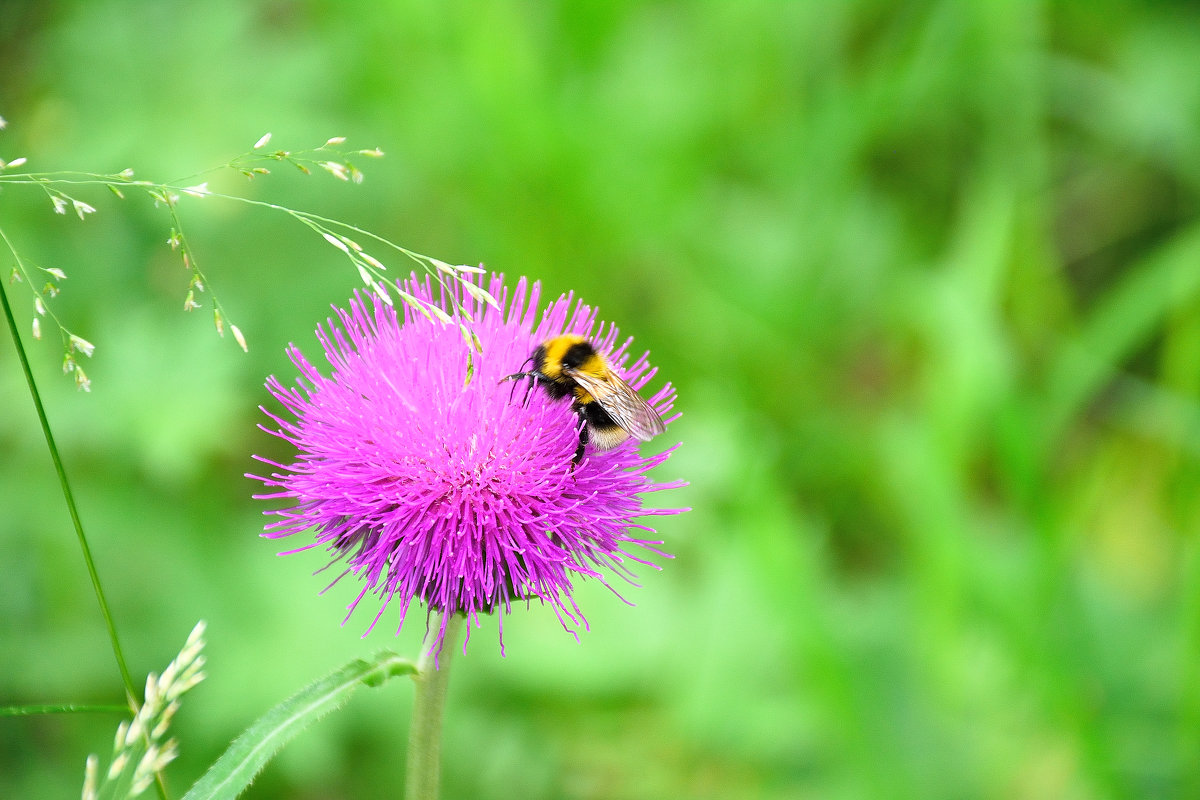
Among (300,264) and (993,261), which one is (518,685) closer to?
(300,264)

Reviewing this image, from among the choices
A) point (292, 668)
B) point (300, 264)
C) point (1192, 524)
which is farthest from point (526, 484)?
point (1192, 524)

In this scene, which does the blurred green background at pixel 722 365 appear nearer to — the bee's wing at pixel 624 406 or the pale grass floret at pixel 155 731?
the bee's wing at pixel 624 406

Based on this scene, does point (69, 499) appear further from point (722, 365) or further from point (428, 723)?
point (722, 365)

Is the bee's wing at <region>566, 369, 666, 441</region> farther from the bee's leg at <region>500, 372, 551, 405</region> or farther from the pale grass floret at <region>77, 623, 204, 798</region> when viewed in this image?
the pale grass floret at <region>77, 623, 204, 798</region>

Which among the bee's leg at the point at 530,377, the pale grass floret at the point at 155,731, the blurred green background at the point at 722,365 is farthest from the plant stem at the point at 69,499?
the blurred green background at the point at 722,365

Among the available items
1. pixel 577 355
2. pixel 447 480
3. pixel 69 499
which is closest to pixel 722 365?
pixel 577 355

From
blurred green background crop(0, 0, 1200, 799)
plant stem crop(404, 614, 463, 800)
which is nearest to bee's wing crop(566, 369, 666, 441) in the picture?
plant stem crop(404, 614, 463, 800)
